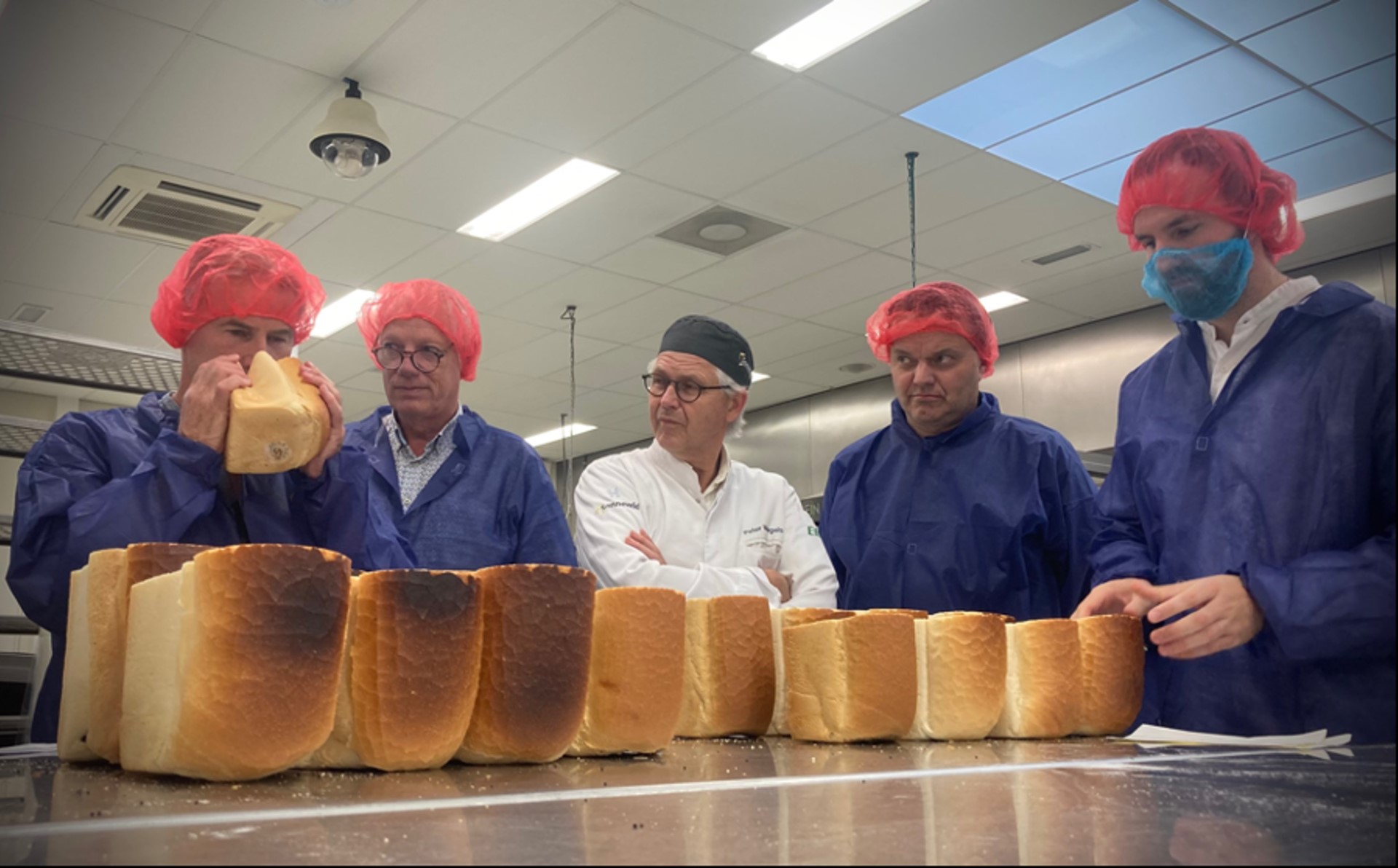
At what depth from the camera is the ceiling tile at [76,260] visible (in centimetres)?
492

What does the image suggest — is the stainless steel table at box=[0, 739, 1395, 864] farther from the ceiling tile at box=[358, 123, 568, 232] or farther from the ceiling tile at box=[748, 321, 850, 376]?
the ceiling tile at box=[748, 321, 850, 376]

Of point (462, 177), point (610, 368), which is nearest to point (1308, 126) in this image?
point (462, 177)

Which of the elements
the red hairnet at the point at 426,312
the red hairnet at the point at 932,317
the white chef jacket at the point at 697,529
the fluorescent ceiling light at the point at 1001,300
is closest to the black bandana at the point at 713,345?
the white chef jacket at the point at 697,529

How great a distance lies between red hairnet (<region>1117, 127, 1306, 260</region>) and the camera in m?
1.06

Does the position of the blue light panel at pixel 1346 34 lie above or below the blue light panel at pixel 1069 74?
below

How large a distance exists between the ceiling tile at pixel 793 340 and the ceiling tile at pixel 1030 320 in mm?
995

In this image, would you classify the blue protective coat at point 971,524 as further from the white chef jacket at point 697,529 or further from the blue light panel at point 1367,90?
the blue light panel at point 1367,90

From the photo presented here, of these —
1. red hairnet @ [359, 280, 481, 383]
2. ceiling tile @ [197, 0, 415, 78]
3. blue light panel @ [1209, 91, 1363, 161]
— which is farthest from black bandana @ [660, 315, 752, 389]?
ceiling tile @ [197, 0, 415, 78]

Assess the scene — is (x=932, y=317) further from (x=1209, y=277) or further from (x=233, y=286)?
(x=233, y=286)

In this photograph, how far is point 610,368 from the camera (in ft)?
24.1

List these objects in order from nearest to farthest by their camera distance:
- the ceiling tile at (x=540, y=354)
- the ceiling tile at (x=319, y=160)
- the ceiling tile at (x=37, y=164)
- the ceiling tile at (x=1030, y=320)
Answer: the ceiling tile at (x=319, y=160) → the ceiling tile at (x=37, y=164) → the ceiling tile at (x=1030, y=320) → the ceiling tile at (x=540, y=354)

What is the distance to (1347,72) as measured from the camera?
451mm

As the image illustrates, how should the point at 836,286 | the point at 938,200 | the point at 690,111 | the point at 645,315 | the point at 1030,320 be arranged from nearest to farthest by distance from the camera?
the point at 690,111
the point at 938,200
the point at 836,286
the point at 645,315
the point at 1030,320

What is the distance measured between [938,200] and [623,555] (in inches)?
139
